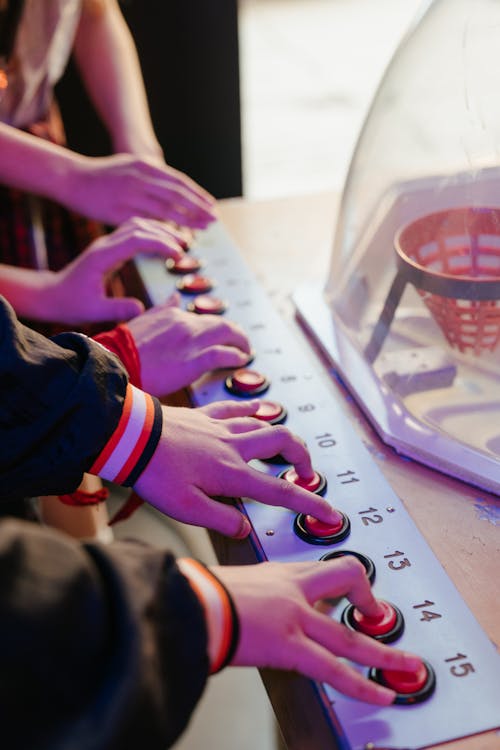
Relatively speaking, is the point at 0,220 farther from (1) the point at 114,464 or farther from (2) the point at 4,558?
(2) the point at 4,558

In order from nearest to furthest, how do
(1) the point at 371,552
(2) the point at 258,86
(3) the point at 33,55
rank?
1. (1) the point at 371,552
2. (3) the point at 33,55
3. (2) the point at 258,86

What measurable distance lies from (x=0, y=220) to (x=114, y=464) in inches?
24.4

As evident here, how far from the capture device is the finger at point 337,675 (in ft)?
1.27

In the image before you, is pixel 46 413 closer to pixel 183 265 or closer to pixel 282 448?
pixel 282 448

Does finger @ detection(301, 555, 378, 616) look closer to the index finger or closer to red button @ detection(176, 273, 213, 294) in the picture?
the index finger

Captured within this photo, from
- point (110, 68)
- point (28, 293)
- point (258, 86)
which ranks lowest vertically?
point (258, 86)

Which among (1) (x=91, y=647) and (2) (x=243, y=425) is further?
(2) (x=243, y=425)

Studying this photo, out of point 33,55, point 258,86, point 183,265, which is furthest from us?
point 258,86

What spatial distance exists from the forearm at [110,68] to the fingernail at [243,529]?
75 centimetres

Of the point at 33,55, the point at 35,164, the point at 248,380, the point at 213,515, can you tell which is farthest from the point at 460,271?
the point at 33,55

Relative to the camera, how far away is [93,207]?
0.91m

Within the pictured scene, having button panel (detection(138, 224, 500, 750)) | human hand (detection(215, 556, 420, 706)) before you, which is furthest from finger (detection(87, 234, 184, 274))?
human hand (detection(215, 556, 420, 706))

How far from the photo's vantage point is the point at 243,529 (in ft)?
1.67

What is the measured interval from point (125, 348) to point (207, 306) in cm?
12
